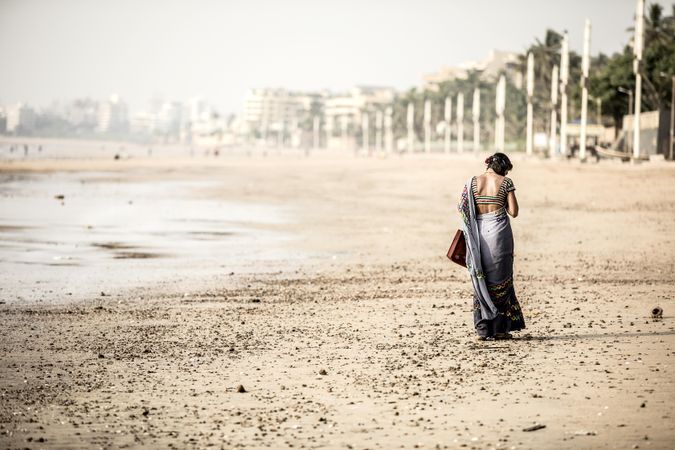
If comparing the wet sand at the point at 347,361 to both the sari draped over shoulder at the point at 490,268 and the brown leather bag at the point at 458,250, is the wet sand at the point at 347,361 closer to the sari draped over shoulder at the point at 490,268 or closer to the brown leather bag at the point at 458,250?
the sari draped over shoulder at the point at 490,268

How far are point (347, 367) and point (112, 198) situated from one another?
3200 centimetres

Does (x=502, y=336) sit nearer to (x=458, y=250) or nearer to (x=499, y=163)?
(x=458, y=250)

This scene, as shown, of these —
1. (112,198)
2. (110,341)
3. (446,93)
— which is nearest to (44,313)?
(110,341)

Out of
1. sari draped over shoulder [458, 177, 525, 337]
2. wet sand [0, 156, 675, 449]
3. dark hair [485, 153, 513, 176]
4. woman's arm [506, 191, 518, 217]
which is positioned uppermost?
dark hair [485, 153, 513, 176]

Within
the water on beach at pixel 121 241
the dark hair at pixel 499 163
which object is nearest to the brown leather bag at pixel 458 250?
the dark hair at pixel 499 163

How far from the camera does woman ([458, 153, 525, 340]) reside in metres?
10.1

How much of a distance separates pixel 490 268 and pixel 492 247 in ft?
0.64

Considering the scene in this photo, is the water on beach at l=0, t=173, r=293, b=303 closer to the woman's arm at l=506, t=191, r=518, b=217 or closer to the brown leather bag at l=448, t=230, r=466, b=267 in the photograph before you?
the brown leather bag at l=448, t=230, r=466, b=267

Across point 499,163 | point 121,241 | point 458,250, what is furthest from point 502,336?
point 121,241

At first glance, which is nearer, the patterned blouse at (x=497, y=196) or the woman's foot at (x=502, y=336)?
the woman's foot at (x=502, y=336)

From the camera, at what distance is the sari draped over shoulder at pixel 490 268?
1009 cm

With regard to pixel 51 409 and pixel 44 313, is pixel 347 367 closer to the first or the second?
pixel 51 409

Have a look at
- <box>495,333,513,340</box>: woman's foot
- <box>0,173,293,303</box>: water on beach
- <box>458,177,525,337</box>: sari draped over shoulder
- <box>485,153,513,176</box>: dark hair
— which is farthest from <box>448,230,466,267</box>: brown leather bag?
<box>0,173,293,303</box>: water on beach

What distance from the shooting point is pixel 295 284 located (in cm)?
1510
